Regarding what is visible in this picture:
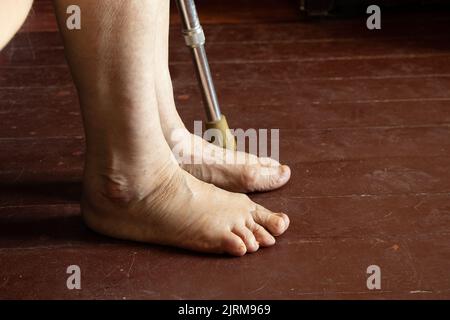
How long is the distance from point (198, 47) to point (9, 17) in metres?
0.45

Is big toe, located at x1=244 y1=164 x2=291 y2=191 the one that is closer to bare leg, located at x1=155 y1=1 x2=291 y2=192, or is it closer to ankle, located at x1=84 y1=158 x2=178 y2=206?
bare leg, located at x1=155 y1=1 x2=291 y2=192

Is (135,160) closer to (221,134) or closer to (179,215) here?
(179,215)

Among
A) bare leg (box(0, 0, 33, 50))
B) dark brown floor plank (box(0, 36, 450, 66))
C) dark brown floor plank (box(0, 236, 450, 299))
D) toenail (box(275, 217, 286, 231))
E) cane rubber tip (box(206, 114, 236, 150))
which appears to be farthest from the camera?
dark brown floor plank (box(0, 36, 450, 66))

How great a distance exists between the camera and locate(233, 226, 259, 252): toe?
1.00 metres

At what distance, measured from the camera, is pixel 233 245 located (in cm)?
99

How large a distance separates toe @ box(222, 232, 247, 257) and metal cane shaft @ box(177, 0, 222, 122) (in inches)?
12.8

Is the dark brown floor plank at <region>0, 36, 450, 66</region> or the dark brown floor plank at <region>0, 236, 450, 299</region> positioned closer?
the dark brown floor plank at <region>0, 236, 450, 299</region>

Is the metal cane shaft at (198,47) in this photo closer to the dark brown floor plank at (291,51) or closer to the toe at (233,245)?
the toe at (233,245)

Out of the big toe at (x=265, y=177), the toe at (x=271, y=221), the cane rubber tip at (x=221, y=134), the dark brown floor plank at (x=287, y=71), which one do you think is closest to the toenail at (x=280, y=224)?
the toe at (x=271, y=221)

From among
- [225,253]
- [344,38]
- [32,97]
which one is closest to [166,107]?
[225,253]

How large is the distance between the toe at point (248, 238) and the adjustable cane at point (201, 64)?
29 centimetres

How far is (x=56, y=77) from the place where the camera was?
5.81 feet

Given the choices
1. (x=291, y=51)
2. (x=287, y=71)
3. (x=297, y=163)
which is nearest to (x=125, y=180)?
(x=297, y=163)

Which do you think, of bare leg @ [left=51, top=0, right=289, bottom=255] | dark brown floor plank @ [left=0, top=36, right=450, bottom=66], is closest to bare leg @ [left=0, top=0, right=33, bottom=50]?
bare leg @ [left=51, top=0, right=289, bottom=255]
